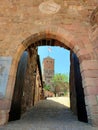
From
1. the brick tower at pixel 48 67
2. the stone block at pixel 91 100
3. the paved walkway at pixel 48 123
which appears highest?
the brick tower at pixel 48 67

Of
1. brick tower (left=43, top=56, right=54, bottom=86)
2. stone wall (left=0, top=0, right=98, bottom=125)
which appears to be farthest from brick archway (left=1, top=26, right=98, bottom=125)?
brick tower (left=43, top=56, right=54, bottom=86)

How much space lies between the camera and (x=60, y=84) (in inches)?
1225

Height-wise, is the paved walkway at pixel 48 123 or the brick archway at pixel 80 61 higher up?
the brick archway at pixel 80 61

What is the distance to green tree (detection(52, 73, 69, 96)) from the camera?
29694mm

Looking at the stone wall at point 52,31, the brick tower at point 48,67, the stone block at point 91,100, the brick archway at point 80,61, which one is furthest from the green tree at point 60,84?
the stone block at point 91,100

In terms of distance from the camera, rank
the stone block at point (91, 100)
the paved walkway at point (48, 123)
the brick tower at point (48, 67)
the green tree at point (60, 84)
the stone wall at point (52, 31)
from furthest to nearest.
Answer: the brick tower at point (48, 67)
the green tree at point (60, 84)
the stone wall at point (52, 31)
the stone block at point (91, 100)
the paved walkway at point (48, 123)

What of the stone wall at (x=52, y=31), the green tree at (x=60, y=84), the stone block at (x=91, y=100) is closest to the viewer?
the stone block at (x=91, y=100)

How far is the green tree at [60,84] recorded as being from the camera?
2969 cm

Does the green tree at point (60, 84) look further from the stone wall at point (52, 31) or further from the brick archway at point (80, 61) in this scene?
the brick archway at point (80, 61)

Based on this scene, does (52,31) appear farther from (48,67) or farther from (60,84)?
(48,67)

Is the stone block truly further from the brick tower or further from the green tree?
the brick tower

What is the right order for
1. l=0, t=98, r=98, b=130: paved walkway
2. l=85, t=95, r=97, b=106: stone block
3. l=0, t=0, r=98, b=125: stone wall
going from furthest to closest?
l=0, t=0, r=98, b=125: stone wall → l=85, t=95, r=97, b=106: stone block → l=0, t=98, r=98, b=130: paved walkway

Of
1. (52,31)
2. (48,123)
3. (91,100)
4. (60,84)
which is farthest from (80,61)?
(60,84)

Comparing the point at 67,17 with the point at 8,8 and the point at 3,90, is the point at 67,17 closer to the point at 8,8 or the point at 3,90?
the point at 8,8
